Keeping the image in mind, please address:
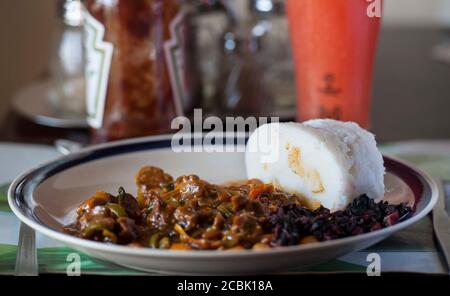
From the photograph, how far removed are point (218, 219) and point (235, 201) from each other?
1.2 inches

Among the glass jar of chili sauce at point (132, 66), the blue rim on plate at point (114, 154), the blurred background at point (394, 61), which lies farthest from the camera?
the blurred background at point (394, 61)

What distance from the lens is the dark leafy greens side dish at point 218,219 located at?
0.81 meters

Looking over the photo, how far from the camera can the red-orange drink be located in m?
1.20

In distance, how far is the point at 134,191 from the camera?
3.55 ft

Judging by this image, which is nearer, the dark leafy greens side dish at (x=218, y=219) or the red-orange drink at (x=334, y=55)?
the dark leafy greens side dish at (x=218, y=219)

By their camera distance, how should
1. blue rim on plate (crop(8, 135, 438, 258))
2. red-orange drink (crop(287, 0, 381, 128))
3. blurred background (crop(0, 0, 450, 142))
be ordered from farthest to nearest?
blurred background (crop(0, 0, 450, 142))
red-orange drink (crop(287, 0, 381, 128))
blue rim on plate (crop(8, 135, 438, 258))

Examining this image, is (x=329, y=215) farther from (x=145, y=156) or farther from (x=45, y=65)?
(x=45, y=65)

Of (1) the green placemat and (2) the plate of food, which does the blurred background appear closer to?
(2) the plate of food

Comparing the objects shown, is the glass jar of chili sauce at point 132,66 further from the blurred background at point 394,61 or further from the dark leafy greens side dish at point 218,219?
the dark leafy greens side dish at point 218,219

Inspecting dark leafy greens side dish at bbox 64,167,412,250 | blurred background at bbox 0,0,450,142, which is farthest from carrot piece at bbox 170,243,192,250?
blurred background at bbox 0,0,450,142

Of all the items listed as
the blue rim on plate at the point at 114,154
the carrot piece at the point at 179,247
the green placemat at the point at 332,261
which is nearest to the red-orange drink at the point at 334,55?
the blue rim on plate at the point at 114,154

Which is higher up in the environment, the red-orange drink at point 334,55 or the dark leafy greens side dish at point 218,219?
the red-orange drink at point 334,55

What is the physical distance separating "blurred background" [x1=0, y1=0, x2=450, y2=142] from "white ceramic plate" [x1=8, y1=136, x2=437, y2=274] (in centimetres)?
40

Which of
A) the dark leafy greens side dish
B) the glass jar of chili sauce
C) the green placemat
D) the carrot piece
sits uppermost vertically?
the glass jar of chili sauce
